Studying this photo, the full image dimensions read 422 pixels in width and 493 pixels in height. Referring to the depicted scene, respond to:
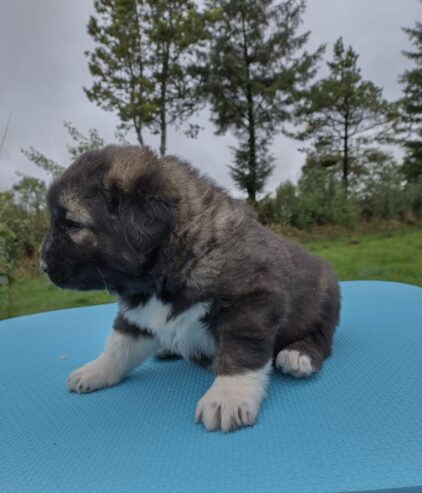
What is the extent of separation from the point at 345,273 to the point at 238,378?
737 cm

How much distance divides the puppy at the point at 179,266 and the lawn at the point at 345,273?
446 cm

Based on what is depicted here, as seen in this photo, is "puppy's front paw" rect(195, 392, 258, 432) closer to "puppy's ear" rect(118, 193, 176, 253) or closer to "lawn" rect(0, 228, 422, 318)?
"puppy's ear" rect(118, 193, 176, 253)

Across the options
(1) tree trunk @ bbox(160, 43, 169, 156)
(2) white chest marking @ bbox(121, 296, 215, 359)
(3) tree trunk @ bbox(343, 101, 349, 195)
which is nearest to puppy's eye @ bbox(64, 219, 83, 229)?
(2) white chest marking @ bbox(121, 296, 215, 359)

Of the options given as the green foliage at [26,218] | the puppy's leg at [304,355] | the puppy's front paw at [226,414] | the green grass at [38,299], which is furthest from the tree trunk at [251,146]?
the puppy's front paw at [226,414]

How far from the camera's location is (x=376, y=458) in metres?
1.55

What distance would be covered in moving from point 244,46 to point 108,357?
21127 millimetres

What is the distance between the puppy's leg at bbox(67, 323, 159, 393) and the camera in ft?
8.18

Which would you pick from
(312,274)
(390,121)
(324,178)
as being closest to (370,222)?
(324,178)

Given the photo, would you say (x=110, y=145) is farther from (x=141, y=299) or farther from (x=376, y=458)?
(x=376, y=458)

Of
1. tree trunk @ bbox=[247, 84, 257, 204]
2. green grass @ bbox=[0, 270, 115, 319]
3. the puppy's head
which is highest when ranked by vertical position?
tree trunk @ bbox=[247, 84, 257, 204]

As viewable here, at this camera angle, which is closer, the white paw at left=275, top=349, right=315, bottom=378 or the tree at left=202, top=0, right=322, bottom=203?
A: the white paw at left=275, top=349, right=315, bottom=378

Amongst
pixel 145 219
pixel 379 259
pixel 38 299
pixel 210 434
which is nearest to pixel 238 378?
pixel 210 434

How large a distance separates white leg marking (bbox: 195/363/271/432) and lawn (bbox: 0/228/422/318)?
4.98 metres

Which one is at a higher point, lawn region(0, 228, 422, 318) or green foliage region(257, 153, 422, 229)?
green foliage region(257, 153, 422, 229)
